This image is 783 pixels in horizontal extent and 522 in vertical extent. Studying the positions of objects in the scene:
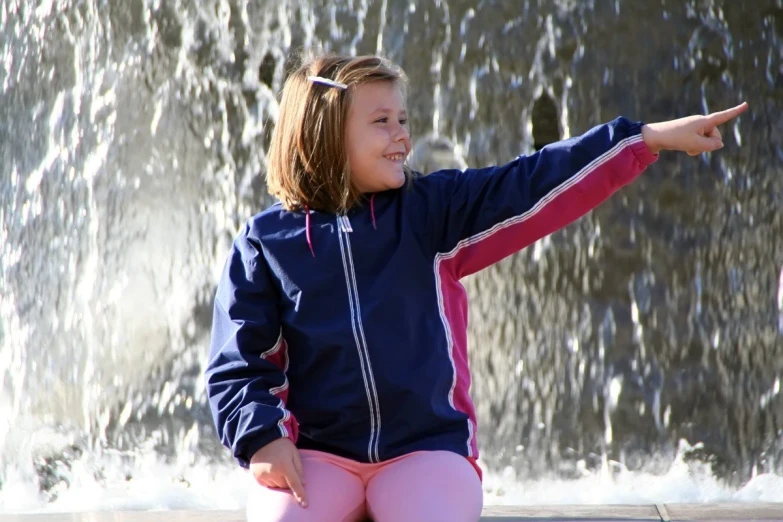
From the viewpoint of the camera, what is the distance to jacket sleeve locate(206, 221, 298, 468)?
1.80 meters

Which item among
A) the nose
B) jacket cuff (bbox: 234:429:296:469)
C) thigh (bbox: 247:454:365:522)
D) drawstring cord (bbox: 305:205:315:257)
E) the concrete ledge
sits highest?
the nose

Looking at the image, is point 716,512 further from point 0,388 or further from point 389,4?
point 0,388

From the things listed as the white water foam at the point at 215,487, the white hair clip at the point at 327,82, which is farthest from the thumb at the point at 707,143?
the white water foam at the point at 215,487

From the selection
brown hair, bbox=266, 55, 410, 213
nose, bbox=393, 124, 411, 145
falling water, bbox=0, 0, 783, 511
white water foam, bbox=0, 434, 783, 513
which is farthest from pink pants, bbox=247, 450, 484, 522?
falling water, bbox=0, 0, 783, 511

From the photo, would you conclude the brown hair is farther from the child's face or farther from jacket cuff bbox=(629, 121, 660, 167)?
jacket cuff bbox=(629, 121, 660, 167)

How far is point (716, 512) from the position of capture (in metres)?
2.34

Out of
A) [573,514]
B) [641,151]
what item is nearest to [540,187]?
[641,151]

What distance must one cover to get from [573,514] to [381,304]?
765 mm

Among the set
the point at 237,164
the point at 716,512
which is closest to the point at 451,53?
the point at 237,164

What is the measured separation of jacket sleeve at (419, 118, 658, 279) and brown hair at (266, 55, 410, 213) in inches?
4.9

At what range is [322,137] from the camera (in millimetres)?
2027

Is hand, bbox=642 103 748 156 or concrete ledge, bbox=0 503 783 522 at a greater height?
hand, bbox=642 103 748 156

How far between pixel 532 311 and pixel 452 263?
1.70 metres

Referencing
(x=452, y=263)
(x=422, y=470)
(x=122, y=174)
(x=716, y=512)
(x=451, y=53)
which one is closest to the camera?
(x=422, y=470)
